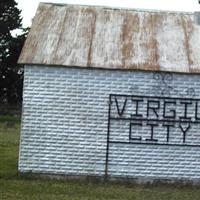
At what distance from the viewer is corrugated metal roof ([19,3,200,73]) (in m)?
Answer: 17.0

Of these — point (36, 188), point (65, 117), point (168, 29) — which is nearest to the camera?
point (36, 188)

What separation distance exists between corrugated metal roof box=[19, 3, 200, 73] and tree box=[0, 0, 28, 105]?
40145 mm

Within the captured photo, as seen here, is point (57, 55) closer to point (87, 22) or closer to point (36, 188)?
point (87, 22)

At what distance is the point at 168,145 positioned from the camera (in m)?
16.9

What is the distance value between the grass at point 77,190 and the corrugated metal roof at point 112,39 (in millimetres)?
2701

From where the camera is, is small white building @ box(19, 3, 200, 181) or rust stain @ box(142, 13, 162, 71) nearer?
small white building @ box(19, 3, 200, 181)

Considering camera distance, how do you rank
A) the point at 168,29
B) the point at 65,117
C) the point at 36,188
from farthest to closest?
the point at 168,29 < the point at 65,117 < the point at 36,188

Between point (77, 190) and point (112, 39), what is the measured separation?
170 inches

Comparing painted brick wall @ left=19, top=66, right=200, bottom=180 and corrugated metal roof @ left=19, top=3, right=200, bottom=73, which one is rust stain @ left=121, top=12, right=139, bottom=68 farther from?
painted brick wall @ left=19, top=66, right=200, bottom=180

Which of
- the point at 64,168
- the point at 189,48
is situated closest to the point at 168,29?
the point at 189,48

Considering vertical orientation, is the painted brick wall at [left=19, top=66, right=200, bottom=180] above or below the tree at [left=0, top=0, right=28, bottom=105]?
above

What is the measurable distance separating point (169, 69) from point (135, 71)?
0.80 meters

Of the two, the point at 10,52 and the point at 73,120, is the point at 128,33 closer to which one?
the point at 73,120

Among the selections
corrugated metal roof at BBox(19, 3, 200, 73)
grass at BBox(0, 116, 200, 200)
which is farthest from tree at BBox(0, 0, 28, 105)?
grass at BBox(0, 116, 200, 200)
